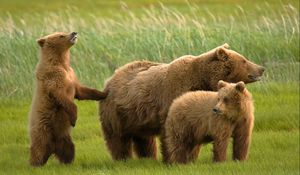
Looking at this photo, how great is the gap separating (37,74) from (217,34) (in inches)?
272

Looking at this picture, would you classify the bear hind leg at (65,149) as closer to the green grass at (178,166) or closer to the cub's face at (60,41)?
the green grass at (178,166)

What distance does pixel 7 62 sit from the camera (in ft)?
Result: 51.6

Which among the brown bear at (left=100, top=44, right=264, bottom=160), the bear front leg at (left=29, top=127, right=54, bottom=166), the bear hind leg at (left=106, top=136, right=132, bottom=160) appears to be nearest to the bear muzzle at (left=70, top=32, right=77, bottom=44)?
the brown bear at (left=100, top=44, right=264, bottom=160)

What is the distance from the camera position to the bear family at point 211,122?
383 inches

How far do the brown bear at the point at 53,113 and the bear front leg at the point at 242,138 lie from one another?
1843 mm

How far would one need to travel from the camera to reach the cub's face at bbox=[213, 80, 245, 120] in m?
9.74

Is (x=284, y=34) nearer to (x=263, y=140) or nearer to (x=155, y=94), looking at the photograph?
(x=263, y=140)

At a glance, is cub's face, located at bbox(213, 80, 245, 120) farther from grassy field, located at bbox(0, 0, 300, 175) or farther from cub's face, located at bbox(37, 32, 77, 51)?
cub's face, located at bbox(37, 32, 77, 51)

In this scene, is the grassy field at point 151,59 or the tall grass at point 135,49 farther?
the tall grass at point 135,49

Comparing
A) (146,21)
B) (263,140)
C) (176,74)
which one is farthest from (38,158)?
(146,21)

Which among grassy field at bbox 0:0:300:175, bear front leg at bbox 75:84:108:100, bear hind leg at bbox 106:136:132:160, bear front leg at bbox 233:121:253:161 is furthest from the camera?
bear hind leg at bbox 106:136:132:160

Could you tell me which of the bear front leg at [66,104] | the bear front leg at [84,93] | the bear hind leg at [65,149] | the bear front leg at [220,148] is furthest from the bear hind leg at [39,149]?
the bear front leg at [220,148]

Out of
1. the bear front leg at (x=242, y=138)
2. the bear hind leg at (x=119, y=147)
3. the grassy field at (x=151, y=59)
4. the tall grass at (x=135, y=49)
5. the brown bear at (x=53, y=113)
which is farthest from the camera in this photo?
the tall grass at (x=135, y=49)

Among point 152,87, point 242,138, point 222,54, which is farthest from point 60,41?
point 242,138
